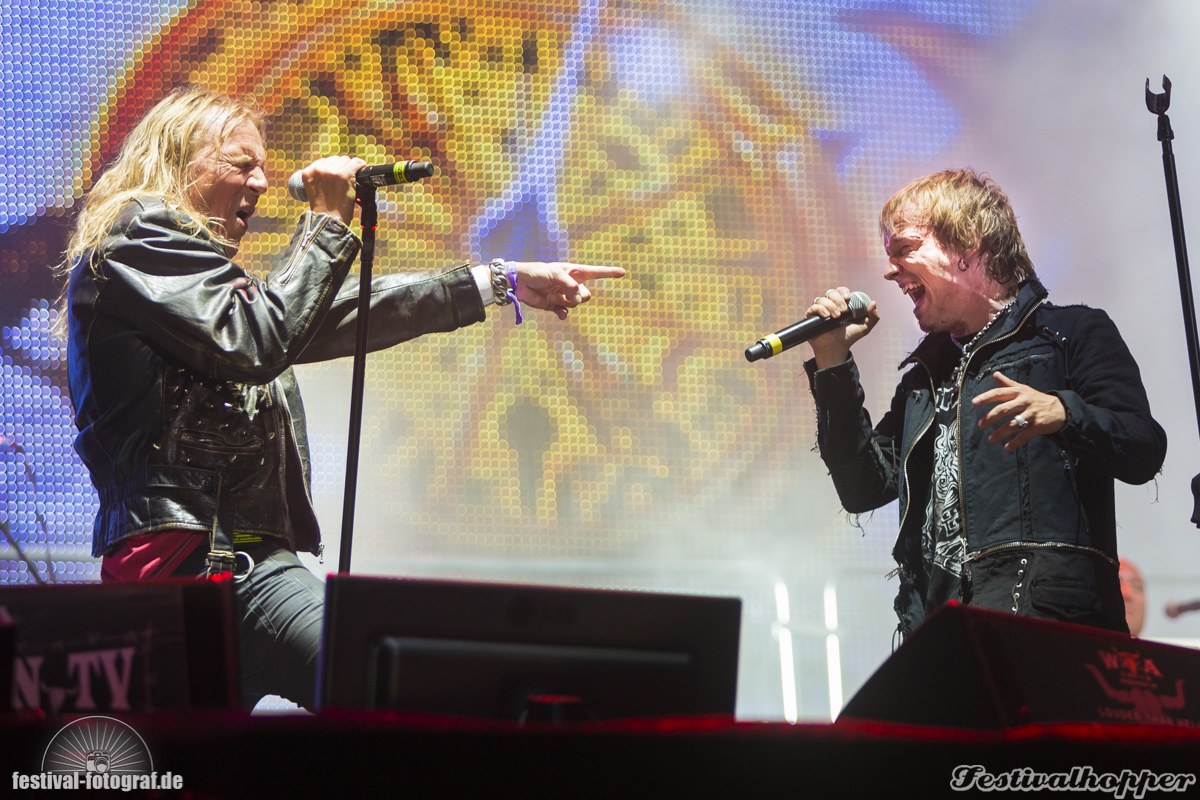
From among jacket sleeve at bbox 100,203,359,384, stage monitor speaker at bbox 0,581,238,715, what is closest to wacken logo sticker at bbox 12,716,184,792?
stage monitor speaker at bbox 0,581,238,715

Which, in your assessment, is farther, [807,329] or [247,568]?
[807,329]

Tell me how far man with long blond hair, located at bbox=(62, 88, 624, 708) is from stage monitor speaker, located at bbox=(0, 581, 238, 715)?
0.69m

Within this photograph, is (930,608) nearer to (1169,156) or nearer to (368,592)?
(1169,156)

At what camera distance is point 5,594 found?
4.06 ft

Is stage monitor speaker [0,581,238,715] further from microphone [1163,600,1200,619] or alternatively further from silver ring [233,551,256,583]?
microphone [1163,600,1200,619]

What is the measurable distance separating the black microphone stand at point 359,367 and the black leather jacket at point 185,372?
52 mm

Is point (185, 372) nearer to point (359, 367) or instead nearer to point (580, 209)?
point (359, 367)

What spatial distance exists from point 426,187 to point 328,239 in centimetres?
173

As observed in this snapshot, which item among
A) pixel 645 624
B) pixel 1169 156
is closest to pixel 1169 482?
pixel 1169 156

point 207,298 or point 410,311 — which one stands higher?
point 410,311

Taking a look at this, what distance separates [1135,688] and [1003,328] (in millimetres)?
1226

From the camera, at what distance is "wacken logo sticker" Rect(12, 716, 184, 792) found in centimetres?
100

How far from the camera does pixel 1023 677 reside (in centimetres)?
126

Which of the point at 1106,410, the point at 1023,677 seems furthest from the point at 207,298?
the point at 1106,410
